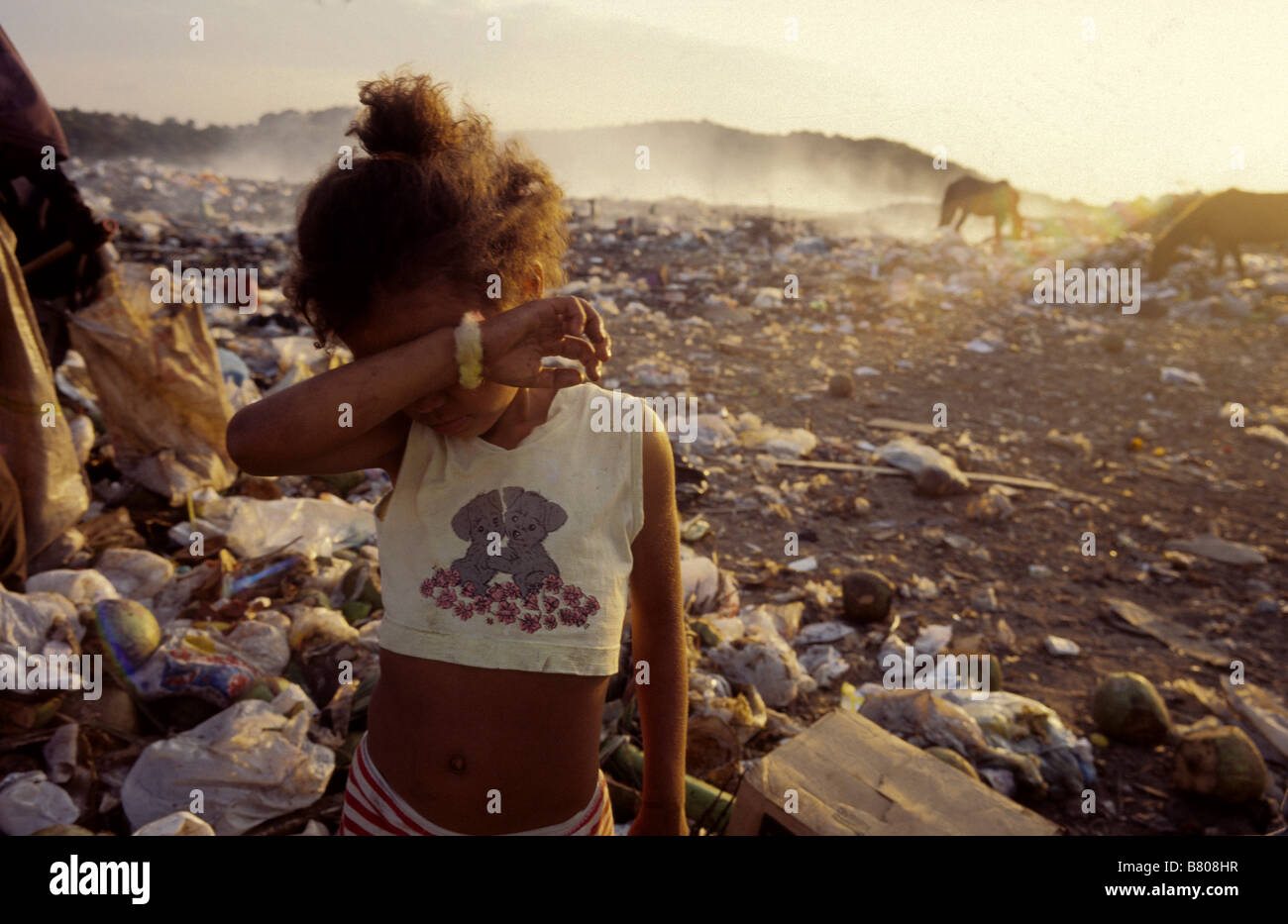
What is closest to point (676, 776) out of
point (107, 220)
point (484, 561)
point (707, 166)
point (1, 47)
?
point (484, 561)

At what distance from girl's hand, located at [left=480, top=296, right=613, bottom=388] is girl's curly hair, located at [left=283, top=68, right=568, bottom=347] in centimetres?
12

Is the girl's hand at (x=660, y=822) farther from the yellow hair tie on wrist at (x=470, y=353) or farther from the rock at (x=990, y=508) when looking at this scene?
the rock at (x=990, y=508)

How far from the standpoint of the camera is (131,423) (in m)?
3.26

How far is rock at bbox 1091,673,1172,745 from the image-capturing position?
2.59 metres

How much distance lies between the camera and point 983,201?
13.5m

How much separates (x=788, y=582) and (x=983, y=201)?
486 inches

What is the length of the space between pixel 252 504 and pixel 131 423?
26.9 inches

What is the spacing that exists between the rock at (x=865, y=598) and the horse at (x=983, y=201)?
11369 mm

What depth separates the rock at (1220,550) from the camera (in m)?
3.88

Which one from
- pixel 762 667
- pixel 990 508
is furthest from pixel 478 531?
pixel 990 508

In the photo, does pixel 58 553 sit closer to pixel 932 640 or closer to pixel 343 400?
pixel 343 400

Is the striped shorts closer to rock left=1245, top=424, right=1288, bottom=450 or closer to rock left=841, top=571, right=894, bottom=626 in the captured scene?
rock left=841, top=571, right=894, bottom=626

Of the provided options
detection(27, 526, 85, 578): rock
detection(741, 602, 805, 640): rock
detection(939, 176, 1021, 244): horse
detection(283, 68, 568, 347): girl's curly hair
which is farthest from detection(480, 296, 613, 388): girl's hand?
detection(939, 176, 1021, 244): horse
